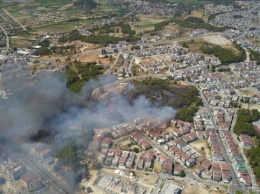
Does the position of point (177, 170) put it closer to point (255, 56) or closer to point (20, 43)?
point (255, 56)

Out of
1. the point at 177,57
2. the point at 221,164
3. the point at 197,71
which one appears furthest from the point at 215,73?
the point at 221,164

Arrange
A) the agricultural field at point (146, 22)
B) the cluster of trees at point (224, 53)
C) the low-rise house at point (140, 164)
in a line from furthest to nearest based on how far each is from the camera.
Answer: the agricultural field at point (146, 22) < the cluster of trees at point (224, 53) < the low-rise house at point (140, 164)

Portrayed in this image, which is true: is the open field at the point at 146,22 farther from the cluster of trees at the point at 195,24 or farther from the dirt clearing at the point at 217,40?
the dirt clearing at the point at 217,40

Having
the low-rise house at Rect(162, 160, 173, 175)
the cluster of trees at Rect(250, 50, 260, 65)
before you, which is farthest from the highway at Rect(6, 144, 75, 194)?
the cluster of trees at Rect(250, 50, 260, 65)

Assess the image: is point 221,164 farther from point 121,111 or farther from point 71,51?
point 71,51

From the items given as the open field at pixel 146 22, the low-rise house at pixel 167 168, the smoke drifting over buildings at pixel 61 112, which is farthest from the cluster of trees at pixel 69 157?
the open field at pixel 146 22

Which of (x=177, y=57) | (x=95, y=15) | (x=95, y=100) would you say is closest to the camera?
(x=95, y=100)

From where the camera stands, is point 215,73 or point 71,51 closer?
point 215,73
